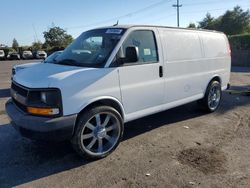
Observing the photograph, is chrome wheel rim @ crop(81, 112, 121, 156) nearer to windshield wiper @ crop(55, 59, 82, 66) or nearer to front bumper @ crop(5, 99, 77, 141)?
front bumper @ crop(5, 99, 77, 141)

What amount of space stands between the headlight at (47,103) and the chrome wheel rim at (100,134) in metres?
0.55

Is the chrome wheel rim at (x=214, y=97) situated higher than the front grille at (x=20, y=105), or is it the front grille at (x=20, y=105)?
the front grille at (x=20, y=105)

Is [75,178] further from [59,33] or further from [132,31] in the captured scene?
[59,33]

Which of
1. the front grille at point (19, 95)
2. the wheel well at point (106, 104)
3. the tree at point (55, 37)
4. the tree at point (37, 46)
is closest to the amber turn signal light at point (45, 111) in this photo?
the front grille at point (19, 95)

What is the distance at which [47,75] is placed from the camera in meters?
4.05

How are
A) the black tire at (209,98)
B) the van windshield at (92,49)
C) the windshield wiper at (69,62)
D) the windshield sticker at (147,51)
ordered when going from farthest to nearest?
the black tire at (209,98) → the windshield sticker at (147,51) → the windshield wiper at (69,62) → the van windshield at (92,49)

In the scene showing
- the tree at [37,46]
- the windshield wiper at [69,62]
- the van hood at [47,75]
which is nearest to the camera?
the van hood at [47,75]

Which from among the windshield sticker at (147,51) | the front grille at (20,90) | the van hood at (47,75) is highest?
the windshield sticker at (147,51)

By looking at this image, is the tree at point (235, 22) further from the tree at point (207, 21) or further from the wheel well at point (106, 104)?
the wheel well at point (106, 104)

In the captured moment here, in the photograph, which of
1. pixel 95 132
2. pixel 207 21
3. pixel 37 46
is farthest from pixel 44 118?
pixel 207 21

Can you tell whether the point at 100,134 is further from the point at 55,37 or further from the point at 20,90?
the point at 55,37

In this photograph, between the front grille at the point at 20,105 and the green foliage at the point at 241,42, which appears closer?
the front grille at the point at 20,105

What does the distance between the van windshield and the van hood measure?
26cm

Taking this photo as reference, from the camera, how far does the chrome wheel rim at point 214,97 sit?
6880 millimetres
